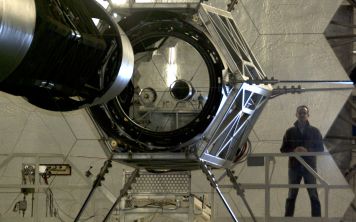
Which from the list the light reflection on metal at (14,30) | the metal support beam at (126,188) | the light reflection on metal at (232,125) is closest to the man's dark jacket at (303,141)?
the light reflection on metal at (232,125)

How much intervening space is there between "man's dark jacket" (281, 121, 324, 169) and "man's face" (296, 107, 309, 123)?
6 centimetres

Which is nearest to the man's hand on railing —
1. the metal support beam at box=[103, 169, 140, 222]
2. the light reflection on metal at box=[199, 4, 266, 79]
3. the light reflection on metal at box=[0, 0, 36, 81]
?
the light reflection on metal at box=[199, 4, 266, 79]

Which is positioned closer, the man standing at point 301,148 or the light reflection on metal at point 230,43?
the light reflection on metal at point 230,43

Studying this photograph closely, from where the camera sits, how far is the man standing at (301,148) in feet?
21.7

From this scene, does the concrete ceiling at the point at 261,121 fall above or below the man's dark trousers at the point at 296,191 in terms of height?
above

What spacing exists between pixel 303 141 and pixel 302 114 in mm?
211

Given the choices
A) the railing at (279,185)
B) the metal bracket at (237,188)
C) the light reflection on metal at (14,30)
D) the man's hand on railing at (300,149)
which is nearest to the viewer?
the light reflection on metal at (14,30)

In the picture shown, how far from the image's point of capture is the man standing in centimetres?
663

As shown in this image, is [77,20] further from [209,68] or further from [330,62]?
[330,62]

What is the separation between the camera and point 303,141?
6.68 m

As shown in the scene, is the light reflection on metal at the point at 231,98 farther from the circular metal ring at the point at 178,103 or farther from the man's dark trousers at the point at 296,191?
the man's dark trousers at the point at 296,191

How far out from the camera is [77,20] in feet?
14.9

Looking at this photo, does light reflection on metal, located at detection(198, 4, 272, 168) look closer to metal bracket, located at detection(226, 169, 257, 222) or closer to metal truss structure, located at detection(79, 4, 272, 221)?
metal truss structure, located at detection(79, 4, 272, 221)

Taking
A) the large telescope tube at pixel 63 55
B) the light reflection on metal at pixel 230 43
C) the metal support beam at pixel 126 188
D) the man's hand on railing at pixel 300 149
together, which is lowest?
the metal support beam at pixel 126 188
